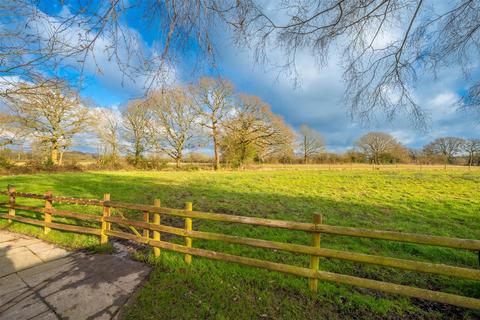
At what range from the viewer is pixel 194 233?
3920 millimetres

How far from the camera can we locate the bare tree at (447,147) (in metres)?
57.5

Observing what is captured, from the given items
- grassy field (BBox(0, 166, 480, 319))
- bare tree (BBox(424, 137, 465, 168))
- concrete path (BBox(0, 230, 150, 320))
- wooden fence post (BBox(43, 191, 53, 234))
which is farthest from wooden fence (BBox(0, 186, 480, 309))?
bare tree (BBox(424, 137, 465, 168))

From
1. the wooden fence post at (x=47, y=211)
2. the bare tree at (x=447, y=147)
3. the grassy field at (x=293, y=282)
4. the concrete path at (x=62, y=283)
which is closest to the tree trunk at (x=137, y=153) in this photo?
the grassy field at (x=293, y=282)

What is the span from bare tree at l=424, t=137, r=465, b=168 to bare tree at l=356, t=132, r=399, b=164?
45.2 feet

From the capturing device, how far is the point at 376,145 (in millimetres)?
56438

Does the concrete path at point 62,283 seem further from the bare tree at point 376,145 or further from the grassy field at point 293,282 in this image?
the bare tree at point 376,145

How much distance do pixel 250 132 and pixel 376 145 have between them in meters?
43.4

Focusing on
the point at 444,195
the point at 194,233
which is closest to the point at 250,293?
the point at 194,233

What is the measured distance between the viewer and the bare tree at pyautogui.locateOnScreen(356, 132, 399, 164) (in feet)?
183

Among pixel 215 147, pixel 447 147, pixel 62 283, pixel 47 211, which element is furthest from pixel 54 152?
pixel 447 147

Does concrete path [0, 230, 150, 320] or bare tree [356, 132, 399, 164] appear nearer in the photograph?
concrete path [0, 230, 150, 320]

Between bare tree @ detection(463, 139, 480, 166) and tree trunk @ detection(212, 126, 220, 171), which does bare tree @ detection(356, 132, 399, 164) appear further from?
tree trunk @ detection(212, 126, 220, 171)

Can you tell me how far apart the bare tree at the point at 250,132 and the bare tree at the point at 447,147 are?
183 ft

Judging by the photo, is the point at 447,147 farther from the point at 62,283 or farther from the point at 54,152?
the point at 54,152
